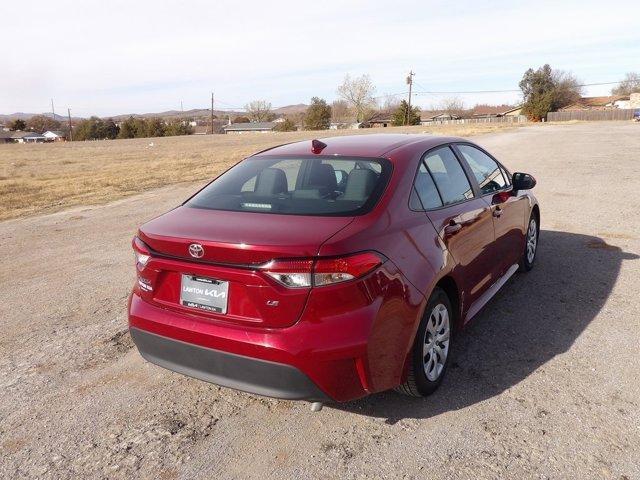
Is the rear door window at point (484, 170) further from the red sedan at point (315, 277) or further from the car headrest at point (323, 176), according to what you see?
the car headrest at point (323, 176)

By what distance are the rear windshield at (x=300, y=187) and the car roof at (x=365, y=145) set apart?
89 mm

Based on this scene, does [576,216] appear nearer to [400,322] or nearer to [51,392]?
→ [400,322]

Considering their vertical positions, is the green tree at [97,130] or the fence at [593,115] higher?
the fence at [593,115]

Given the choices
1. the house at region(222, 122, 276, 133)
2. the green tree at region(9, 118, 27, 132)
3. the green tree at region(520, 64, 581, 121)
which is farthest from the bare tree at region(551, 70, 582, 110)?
the green tree at region(9, 118, 27, 132)

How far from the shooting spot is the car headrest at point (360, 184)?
3021 mm

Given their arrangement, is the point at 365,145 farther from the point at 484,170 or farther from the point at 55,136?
the point at 55,136

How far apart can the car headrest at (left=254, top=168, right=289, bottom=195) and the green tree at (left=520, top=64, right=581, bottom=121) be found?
90068mm

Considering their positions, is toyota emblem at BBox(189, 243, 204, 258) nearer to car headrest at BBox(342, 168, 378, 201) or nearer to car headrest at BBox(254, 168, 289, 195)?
car headrest at BBox(254, 168, 289, 195)

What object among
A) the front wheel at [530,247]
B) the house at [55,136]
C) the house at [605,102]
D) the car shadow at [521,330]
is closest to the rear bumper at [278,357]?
the car shadow at [521,330]

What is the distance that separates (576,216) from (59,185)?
14.8 meters

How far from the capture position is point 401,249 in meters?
2.83

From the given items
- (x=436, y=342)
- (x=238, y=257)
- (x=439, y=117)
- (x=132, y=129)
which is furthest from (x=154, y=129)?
(x=238, y=257)

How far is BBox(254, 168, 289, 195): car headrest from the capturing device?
3400 millimetres

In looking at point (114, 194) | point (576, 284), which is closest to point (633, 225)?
point (576, 284)
